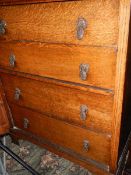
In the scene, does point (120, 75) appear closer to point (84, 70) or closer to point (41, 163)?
point (84, 70)

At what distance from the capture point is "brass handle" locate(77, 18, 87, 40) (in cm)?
119

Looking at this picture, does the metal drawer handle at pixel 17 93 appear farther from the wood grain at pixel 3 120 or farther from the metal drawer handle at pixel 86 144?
the metal drawer handle at pixel 86 144

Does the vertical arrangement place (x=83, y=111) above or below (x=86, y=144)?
above

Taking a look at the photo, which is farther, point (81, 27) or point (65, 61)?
point (65, 61)

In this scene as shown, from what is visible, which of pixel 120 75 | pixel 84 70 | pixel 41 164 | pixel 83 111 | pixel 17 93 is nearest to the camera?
pixel 120 75

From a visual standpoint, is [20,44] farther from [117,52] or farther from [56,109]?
[117,52]

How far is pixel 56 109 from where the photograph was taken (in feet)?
5.27

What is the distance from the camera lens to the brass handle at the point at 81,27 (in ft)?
3.92

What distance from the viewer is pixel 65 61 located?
1.37 meters

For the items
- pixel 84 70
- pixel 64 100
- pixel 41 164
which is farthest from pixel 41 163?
pixel 84 70

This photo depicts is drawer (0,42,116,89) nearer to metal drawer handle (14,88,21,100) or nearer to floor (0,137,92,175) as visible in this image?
metal drawer handle (14,88,21,100)

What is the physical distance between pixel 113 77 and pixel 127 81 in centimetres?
10

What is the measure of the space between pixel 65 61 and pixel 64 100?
29cm

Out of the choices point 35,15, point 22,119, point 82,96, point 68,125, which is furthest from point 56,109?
point 35,15
